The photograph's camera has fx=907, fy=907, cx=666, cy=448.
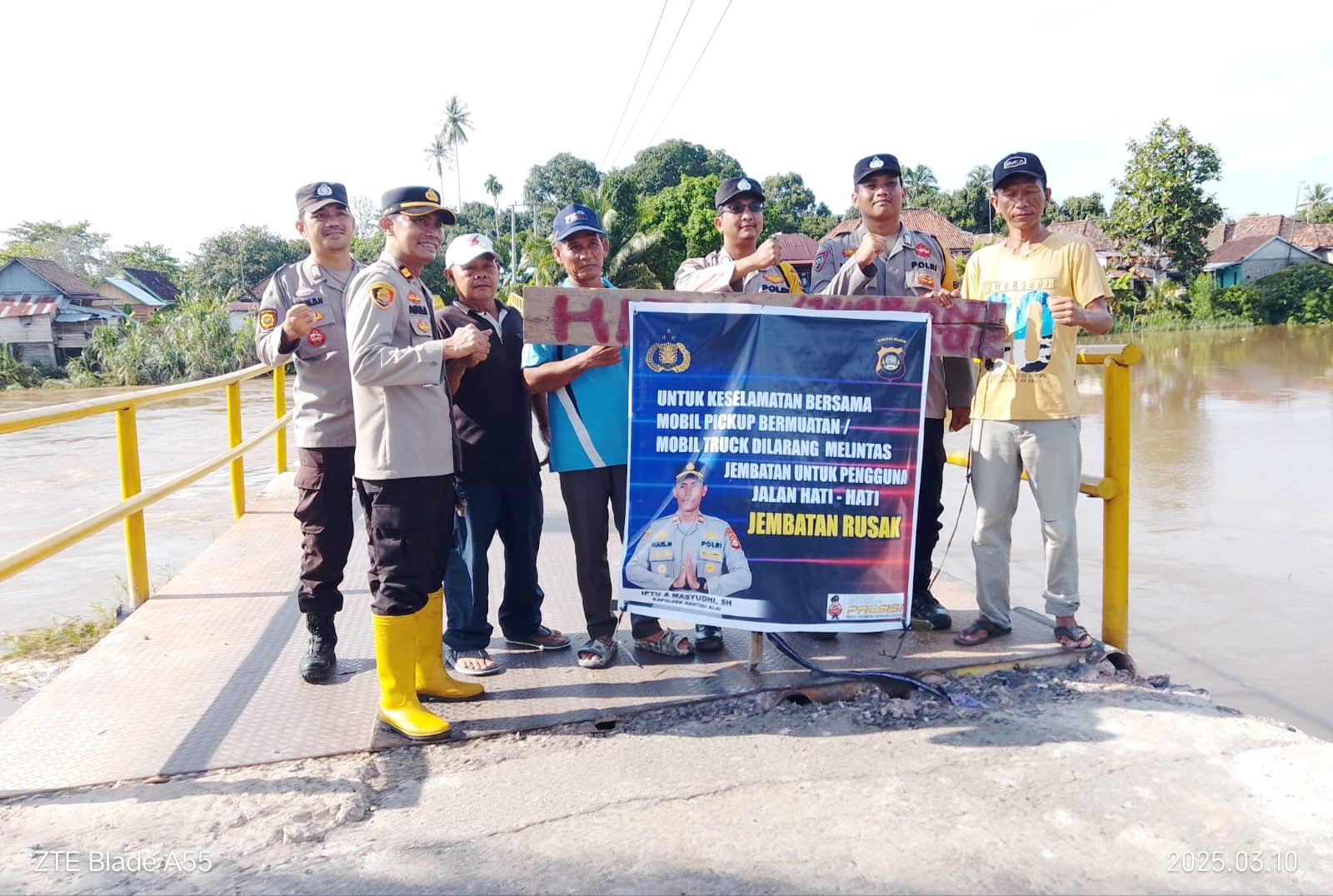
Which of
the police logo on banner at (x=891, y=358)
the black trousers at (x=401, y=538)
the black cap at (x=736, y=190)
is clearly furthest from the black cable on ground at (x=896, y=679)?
the black cap at (x=736, y=190)

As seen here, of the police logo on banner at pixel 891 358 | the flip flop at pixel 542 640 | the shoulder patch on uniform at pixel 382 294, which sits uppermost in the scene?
the shoulder patch on uniform at pixel 382 294

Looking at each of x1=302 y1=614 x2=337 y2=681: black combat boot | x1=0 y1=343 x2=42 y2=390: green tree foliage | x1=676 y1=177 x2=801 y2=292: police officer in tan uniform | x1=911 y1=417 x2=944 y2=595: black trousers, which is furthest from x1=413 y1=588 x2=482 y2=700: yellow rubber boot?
x1=0 y1=343 x2=42 y2=390: green tree foliage

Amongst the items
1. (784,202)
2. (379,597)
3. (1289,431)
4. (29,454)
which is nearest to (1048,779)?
(379,597)

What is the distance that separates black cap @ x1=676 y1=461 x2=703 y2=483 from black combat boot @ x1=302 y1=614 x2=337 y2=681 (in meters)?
1.54

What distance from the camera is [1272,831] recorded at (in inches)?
95.5

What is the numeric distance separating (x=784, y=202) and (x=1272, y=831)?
238 ft

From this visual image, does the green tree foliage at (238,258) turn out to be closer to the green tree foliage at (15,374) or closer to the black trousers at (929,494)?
the green tree foliage at (15,374)

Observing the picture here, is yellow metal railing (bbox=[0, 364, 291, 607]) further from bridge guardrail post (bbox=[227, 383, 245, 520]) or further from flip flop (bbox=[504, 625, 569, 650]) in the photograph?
flip flop (bbox=[504, 625, 569, 650])

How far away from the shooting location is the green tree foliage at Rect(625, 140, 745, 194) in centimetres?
7125

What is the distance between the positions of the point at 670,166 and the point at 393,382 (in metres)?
72.0

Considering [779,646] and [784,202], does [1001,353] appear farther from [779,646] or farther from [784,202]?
[784,202]

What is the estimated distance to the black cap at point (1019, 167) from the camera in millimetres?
3676

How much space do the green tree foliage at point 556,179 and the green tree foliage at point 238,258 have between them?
68.2 feet

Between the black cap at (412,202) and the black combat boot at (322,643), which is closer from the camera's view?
the black cap at (412,202)
